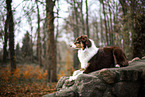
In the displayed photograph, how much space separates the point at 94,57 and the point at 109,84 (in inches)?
40.0

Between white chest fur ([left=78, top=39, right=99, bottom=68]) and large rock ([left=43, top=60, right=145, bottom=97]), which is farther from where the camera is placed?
white chest fur ([left=78, top=39, right=99, bottom=68])

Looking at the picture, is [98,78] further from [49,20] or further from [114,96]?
[49,20]

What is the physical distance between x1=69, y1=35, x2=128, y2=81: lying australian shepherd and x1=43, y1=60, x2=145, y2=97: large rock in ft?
1.06

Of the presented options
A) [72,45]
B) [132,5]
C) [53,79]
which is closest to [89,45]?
[72,45]

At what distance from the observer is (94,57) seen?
3.99 m

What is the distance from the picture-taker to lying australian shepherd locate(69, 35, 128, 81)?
13.0 ft

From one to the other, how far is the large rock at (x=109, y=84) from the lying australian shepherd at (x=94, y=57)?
1.06 ft

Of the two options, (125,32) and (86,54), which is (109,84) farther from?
(125,32)

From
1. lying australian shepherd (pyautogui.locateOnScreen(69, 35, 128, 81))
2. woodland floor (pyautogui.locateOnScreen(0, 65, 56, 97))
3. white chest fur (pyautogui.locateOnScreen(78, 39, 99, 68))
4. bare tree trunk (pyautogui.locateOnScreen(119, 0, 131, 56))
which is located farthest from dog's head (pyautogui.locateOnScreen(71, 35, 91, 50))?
bare tree trunk (pyautogui.locateOnScreen(119, 0, 131, 56))

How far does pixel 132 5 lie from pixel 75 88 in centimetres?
625

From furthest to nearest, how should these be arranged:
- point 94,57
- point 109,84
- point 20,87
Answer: point 20,87 → point 94,57 → point 109,84

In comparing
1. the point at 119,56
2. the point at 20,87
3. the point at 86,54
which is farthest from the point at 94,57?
the point at 20,87

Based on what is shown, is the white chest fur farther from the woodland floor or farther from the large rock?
the woodland floor

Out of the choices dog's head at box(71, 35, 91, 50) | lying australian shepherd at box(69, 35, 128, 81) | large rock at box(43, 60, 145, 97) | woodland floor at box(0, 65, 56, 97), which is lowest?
woodland floor at box(0, 65, 56, 97)
